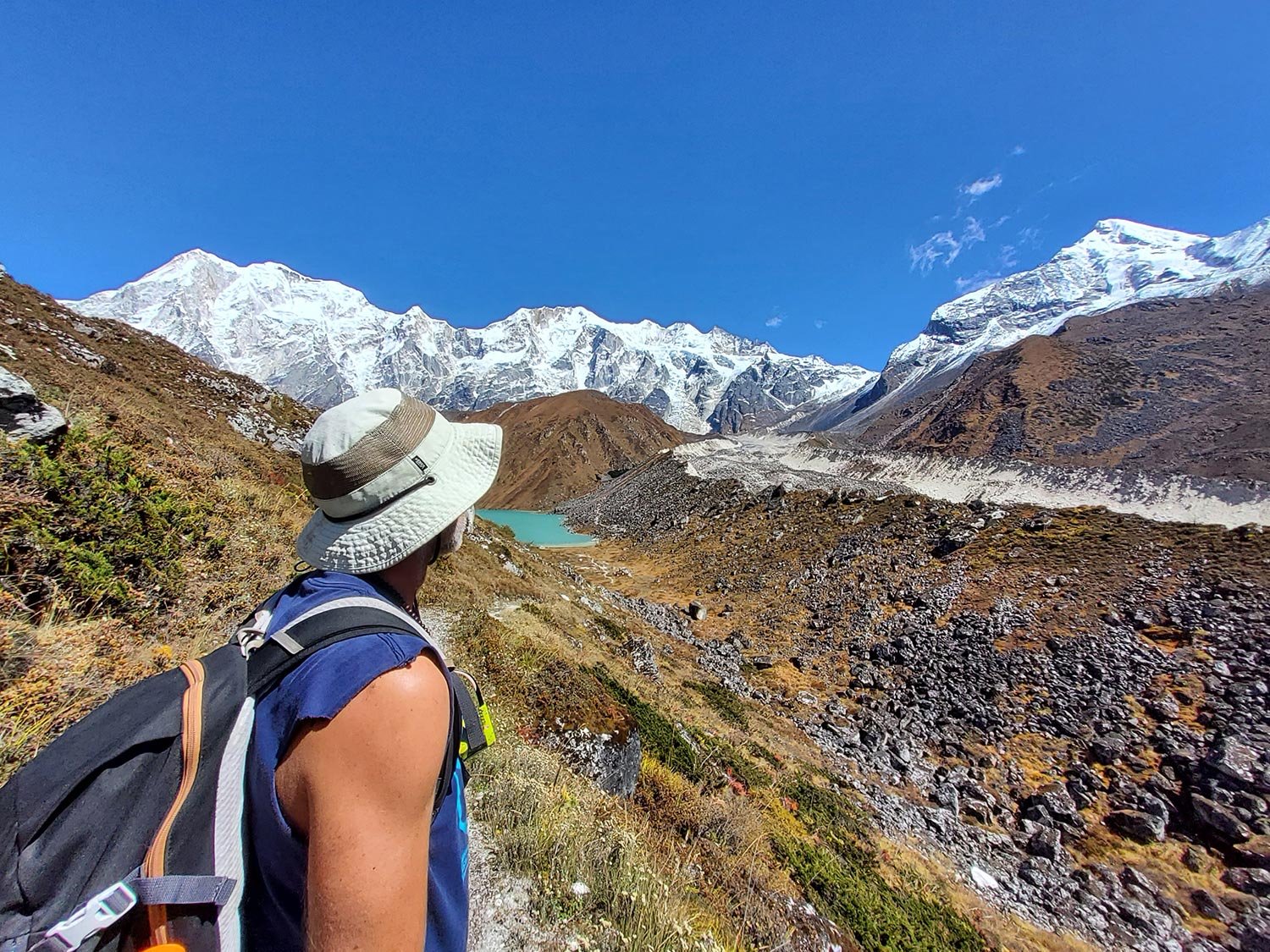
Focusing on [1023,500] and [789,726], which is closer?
[789,726]

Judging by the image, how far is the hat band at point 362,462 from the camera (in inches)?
59.4

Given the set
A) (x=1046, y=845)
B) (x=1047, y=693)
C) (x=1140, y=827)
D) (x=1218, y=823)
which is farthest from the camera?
(x=1047, y=693)

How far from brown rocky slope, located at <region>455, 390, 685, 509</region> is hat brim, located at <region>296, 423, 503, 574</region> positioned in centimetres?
6731

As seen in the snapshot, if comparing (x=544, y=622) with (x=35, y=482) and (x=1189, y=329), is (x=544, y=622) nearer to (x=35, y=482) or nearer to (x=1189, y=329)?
(x=35, y=482)

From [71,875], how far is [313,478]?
3.13 feet

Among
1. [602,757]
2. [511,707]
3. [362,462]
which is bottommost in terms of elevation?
[602,757]

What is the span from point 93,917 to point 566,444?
9360 centimetres

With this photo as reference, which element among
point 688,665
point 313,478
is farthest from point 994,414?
point 313,478

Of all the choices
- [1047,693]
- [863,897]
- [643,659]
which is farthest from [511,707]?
[1047,693]

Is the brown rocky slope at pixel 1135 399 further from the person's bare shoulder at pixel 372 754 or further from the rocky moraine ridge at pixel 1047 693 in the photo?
the person's bare shoulder at pixel 372 754

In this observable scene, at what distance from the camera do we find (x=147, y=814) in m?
1.01

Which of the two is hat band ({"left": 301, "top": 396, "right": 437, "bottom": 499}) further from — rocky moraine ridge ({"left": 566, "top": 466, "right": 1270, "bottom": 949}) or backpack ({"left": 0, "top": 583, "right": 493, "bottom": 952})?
rocky moraine ridge ({"left": 566, "top": 466, "right": 1270, "bottom": 949})

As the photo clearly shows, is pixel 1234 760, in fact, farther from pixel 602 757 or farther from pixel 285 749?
pixel 285 749

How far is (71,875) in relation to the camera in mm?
945
